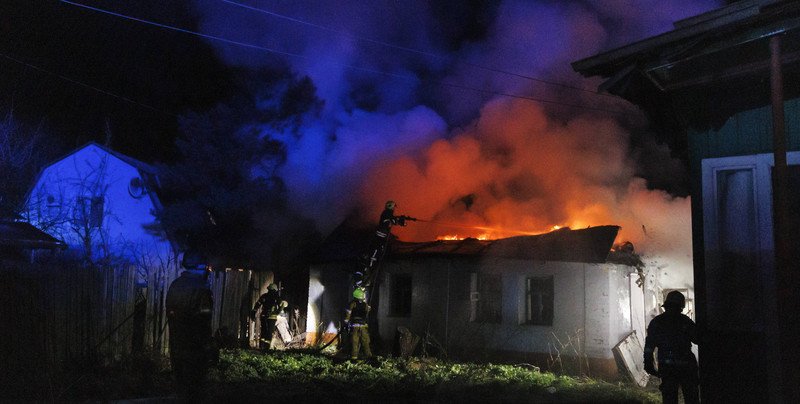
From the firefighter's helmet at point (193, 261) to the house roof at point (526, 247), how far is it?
7935 mm

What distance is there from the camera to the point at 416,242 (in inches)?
628

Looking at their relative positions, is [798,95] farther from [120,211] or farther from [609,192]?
[120,211]

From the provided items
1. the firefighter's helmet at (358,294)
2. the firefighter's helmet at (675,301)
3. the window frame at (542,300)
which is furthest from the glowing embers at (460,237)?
the firefighter's helmet at (675,301)

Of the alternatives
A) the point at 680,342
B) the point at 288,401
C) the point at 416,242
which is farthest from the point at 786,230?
the point at 416,242

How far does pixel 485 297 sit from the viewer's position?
14117mm

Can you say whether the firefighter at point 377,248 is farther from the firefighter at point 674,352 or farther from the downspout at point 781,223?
the downspout at point 781,223

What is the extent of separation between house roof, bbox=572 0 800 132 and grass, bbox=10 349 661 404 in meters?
5.00

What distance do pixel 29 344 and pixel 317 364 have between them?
5.51 meters

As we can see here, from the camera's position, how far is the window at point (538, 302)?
1299cm

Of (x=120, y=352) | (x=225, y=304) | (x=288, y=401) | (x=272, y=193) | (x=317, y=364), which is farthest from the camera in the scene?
(x=272, y=193)

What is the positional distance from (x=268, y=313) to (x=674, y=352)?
10.8 m

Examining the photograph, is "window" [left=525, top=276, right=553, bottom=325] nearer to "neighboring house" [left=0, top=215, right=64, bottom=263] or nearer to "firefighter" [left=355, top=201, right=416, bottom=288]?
"firefighter" [left=355, top=201, right=416, bottom=288]

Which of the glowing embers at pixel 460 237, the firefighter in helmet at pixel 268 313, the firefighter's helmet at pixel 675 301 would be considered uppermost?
the glowing embers at pixel 460 237

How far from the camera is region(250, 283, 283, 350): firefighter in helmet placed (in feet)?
47.4
